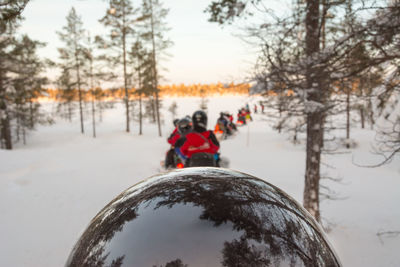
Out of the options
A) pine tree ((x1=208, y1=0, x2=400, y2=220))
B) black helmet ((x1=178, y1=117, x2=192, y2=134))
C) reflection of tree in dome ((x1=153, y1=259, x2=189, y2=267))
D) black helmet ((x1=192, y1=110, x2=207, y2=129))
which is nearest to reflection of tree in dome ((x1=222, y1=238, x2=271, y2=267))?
reflection of tree in dome ((x1=153, y1=259, x2=189, y2=267))

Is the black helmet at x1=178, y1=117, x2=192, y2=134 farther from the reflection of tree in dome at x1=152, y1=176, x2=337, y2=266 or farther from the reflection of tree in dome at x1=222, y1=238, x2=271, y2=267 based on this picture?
the reflection of tree in dome at x1=222, y1=238, x2=271, y2=267

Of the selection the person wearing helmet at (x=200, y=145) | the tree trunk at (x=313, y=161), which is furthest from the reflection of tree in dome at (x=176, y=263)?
the tree trunk at (x=313, y=161)

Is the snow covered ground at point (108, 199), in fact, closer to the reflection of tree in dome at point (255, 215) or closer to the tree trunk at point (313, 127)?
the tree trunk at point (313, 127)

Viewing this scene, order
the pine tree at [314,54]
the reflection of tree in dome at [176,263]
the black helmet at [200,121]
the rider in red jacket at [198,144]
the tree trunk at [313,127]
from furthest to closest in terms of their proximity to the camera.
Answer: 1. the black helmet at [200,121]
2. the rider in red jacket at [198,144]
3. the tree trunk at [313,127]
4. the pine tree at [314,54]
5. the reflection of tree in dome at [176,263]

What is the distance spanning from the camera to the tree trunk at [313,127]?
4934 millimetres

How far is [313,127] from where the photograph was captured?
5.50 m

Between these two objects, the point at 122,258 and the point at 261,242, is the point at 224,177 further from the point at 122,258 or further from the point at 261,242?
the point at 122,258

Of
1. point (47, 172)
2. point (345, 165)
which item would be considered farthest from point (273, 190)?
point (345, 165)

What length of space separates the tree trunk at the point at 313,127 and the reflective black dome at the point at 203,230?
3.81 m

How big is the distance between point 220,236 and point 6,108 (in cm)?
2198

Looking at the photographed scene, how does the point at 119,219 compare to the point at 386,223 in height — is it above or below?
above

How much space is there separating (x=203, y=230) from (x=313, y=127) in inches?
201

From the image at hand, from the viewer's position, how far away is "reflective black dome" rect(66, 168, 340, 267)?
105 centimetres

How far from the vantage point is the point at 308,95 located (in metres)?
5.03
